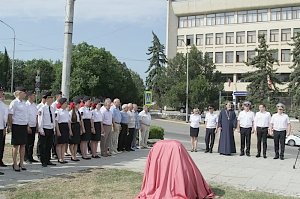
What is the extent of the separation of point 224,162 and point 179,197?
687cm

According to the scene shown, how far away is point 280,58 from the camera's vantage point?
73625 mm

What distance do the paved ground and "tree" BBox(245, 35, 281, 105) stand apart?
122ft

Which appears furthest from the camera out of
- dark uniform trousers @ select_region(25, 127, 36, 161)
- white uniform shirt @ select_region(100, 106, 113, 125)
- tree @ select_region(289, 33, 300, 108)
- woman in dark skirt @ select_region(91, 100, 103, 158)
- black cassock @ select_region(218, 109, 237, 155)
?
tree @ select_region(289, 33, 300, 108)

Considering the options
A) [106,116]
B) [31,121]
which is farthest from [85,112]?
[31,121]

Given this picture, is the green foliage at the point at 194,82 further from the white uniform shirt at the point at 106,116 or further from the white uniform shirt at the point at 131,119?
the white uniform shirt at the point at 106,116

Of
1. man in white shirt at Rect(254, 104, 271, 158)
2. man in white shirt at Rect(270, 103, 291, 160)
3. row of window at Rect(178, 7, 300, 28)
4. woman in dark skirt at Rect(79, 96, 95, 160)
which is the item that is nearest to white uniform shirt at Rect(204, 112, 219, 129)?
man in white shirt at Rect(254, 104, 271, 158)

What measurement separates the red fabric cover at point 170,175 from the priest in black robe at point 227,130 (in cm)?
861

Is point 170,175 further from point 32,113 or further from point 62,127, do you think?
point 62,127

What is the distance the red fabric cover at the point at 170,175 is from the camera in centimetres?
788

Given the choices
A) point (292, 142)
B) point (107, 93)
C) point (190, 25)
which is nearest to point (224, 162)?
point (292, 142)

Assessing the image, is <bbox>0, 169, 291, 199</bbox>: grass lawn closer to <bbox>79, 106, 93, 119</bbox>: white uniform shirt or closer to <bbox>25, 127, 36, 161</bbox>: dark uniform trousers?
<bbox>25, 127, 36, 161</bbox>: dark uniform trousers

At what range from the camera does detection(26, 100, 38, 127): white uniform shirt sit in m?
11.6

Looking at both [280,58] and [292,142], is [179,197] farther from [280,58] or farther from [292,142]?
[280,58]

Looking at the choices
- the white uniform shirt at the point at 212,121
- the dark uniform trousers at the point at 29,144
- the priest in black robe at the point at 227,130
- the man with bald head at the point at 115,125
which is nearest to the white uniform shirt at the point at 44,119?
the dark uniform trousers at the point at 29,144
